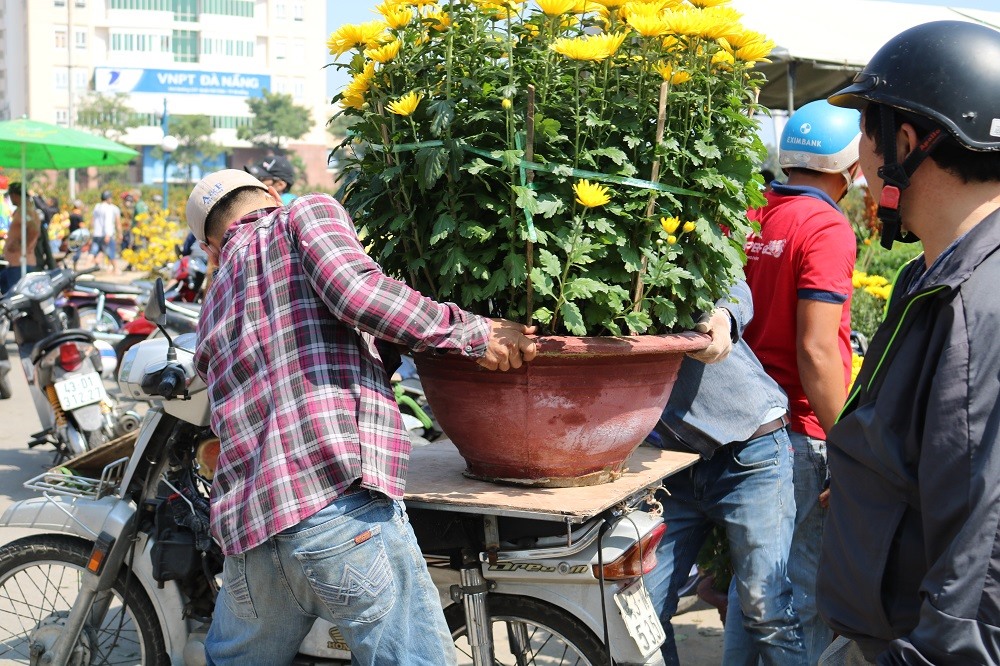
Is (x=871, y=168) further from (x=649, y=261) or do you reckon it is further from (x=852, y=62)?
(x=852, y=62)

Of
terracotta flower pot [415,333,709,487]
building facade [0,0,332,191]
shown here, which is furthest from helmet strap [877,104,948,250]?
building facade [0,0,332,191]

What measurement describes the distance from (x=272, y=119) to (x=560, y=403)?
8777 centimetres

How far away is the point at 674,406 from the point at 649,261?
2.33 ft

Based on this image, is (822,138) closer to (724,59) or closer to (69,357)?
(724,59)

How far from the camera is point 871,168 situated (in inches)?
72.1

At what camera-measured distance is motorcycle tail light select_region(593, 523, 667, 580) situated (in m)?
2.64

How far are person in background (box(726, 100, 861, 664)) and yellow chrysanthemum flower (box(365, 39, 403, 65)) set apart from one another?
1.29m

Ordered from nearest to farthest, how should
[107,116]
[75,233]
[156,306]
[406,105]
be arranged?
[406,105], [156,306], [75,233], [107,116]

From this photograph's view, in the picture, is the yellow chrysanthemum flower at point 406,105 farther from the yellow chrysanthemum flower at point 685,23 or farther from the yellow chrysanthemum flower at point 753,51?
the yellow chrysanthemum flower at point 753,51

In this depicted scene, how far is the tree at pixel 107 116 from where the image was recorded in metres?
71.5

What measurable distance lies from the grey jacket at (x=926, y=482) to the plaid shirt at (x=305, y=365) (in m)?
0.88

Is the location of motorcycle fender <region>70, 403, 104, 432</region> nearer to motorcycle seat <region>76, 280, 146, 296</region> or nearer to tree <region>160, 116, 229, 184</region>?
motorcycle seat <region>76, 280, 146, 296</region>

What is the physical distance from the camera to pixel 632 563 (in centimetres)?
267

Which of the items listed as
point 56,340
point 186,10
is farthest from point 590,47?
point 186,10
